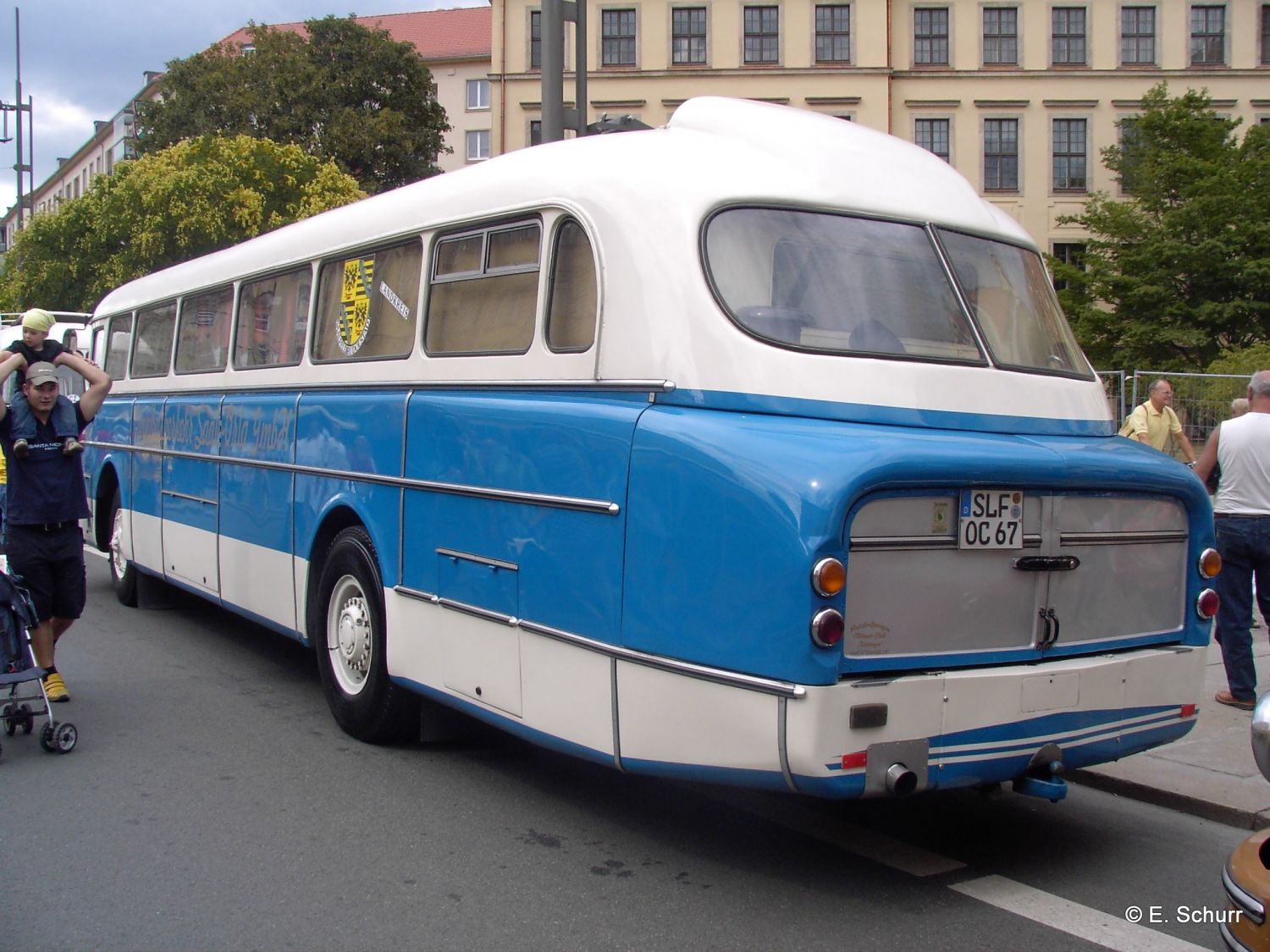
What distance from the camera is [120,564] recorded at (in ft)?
36.9

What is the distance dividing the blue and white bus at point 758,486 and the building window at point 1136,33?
4727 centimetres

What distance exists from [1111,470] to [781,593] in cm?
147

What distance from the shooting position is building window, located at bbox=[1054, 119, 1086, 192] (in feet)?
158

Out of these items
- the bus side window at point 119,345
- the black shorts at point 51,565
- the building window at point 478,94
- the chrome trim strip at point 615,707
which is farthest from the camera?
the building window at point 478,94

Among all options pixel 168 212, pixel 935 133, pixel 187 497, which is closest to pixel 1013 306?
pixel 187 497

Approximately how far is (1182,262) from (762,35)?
1977 cm

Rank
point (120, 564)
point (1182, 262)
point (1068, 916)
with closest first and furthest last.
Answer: point (1068, 916), point (120, 564), point (1182, 262)

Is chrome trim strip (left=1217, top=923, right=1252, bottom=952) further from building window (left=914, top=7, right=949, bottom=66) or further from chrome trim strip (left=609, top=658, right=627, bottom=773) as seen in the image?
building window (left=914, top=7, right=949, bottom=66)

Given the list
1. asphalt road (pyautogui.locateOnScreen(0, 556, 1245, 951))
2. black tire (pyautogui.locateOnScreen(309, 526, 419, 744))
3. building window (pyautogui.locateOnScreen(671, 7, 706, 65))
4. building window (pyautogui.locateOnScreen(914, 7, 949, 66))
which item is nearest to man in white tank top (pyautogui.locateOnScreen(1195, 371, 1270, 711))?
asphalt road (pyautogui.locateOnScreen(0, 556, 1245, 951))

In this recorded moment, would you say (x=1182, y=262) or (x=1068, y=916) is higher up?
(x=1182, y=262)

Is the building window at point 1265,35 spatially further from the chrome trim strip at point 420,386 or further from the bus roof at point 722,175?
the bus roof at point 722,175

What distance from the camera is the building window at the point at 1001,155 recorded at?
48.2 m

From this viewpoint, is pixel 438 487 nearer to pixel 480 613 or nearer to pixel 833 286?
pixel 480 613

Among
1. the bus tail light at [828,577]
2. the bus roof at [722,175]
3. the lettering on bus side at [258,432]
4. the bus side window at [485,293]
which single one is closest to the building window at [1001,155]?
the lettering on bus side at [258,432]
